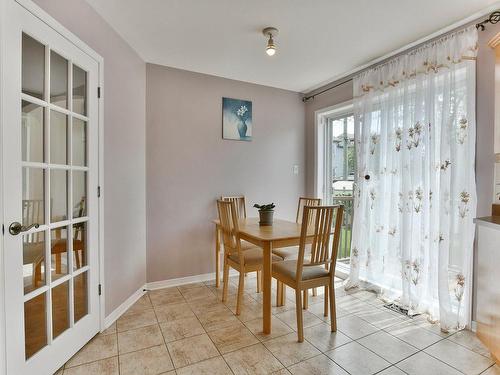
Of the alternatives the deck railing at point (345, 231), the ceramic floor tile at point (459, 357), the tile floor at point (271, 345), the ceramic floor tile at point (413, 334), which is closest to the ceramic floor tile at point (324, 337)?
the tile floor at point (271, 345)

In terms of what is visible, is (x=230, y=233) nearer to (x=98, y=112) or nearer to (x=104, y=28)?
(x=98, y=112)

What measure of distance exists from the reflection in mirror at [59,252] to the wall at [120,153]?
0.46 meters

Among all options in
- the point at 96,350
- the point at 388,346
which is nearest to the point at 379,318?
the point at 388,346

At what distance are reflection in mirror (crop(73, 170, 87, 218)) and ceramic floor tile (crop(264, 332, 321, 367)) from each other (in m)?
1.66

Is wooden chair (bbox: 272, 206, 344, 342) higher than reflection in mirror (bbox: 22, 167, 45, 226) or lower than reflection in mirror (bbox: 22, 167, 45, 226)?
lower

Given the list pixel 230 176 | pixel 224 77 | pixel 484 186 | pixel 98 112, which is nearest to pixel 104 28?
pixel 98 112

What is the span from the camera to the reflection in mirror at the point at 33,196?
1.56m

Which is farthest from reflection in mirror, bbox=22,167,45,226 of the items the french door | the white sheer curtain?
the white sheer curtain

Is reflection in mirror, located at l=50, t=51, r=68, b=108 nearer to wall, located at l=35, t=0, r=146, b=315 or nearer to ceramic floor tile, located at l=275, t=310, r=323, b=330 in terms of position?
wall, located at l=35, t=0, r=146, b=315

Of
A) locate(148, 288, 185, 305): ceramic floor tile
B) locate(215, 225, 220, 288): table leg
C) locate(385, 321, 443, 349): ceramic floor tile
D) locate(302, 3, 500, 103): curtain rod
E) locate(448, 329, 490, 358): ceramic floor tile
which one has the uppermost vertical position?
locate(302, 3, 500, 103): curtain rod

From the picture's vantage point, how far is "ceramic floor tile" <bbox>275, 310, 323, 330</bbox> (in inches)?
92.6

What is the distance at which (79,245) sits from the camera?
2.04 meters

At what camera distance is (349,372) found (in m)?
1.75

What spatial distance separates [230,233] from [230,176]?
1.04m
